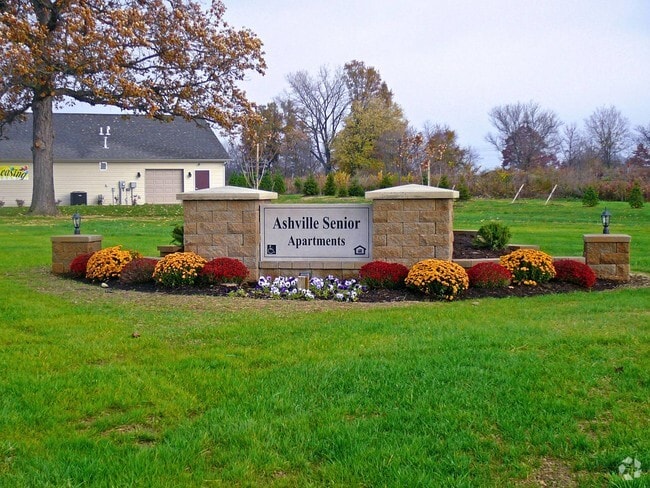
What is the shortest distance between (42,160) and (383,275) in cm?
2211

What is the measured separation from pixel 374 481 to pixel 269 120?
5878cm

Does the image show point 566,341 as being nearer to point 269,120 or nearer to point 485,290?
point 485,290

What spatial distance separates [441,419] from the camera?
402 cm

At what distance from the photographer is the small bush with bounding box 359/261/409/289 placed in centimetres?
932

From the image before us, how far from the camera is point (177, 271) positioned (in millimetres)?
9391

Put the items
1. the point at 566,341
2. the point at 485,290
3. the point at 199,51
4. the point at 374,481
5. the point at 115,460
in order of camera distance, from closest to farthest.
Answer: the point at 374,481 → the point at 115,460 → the point at 566,341 → the point at 485,290 → the point at 199,51

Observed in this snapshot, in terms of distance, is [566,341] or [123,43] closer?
[566,341]

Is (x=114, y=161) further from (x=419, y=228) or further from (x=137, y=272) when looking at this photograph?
(x=419, y=228)

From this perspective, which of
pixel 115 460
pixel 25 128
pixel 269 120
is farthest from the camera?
pixel 269 120

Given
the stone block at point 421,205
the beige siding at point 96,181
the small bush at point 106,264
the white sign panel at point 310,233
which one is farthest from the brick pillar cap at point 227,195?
the beige siding at point 96,181

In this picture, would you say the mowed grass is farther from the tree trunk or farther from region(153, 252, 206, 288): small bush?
the tree trunk

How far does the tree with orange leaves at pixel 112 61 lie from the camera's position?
23531 mm

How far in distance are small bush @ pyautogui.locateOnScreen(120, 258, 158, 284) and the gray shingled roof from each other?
3069cm

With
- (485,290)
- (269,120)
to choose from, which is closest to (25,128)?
(269,120)
